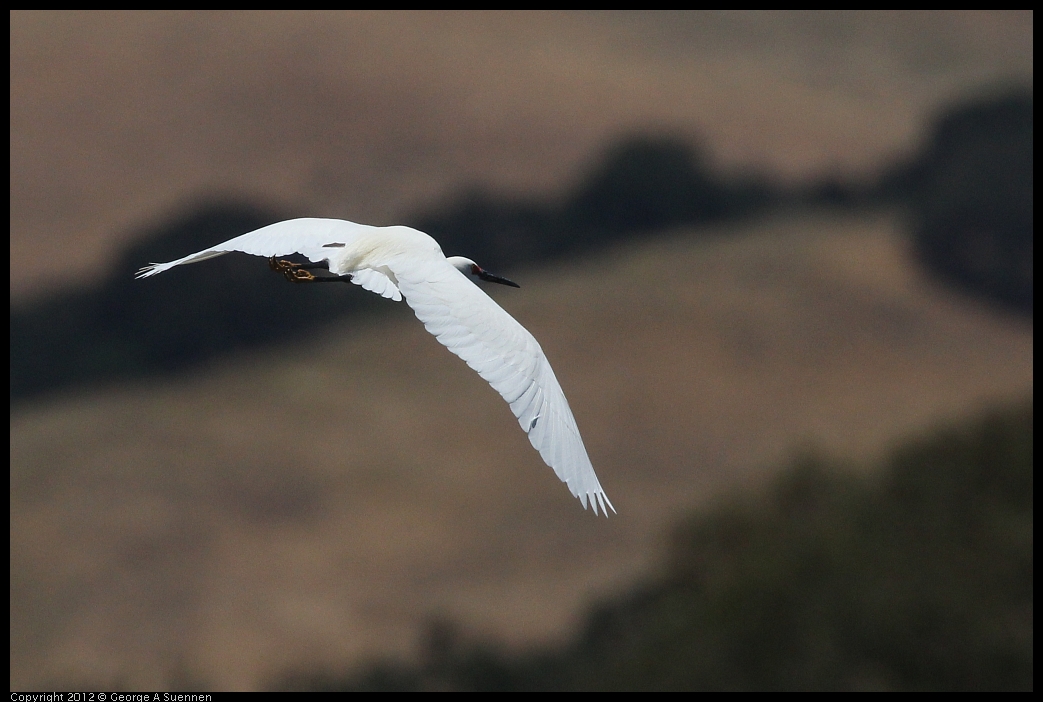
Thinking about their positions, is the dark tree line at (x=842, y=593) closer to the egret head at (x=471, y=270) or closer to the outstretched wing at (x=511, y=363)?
the egret head at (x=471, y=270)

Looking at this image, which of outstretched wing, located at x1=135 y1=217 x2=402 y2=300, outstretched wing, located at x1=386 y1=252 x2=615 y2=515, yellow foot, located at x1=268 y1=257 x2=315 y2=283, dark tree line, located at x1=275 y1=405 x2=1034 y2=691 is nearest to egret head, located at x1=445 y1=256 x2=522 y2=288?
outstretched wing, located at x1=135 y1=217 x2=402 y2=300

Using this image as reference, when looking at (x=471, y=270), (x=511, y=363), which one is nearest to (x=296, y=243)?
(x=471, y=270)

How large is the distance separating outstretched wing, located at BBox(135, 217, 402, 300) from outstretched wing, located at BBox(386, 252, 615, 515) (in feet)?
4.05

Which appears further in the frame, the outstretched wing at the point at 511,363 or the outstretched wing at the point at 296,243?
the outstretched wing at the point at 296,243

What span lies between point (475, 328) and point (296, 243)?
3106mm

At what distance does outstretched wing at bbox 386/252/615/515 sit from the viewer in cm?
1270

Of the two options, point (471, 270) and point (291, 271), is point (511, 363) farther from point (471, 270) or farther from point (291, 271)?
point (471, 270)

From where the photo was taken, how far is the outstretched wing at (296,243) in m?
14.5

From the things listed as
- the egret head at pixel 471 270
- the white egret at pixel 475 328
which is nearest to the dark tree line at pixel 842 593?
the egret head at pixel 471 270

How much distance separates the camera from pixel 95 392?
72250mm

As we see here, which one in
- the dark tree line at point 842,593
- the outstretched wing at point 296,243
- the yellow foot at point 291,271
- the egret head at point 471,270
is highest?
the outstretched wing at point 296,243

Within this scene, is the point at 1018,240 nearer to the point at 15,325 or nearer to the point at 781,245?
the point at 781,245

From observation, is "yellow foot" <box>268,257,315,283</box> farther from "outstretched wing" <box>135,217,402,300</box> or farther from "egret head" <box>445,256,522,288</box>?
"egret head" <box>445,256,522,288</box>
